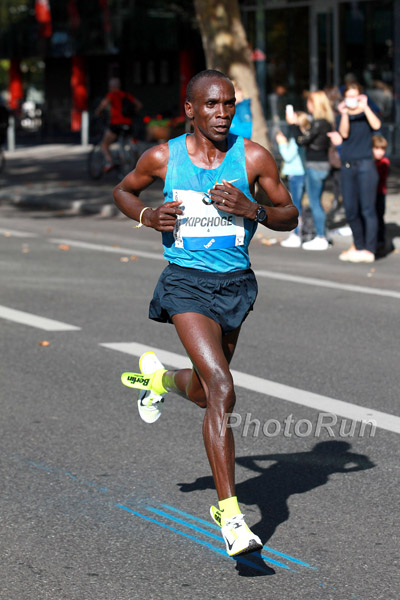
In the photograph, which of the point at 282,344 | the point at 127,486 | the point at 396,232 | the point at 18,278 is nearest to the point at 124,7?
the point at 396,232

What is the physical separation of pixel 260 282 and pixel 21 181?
13.7m

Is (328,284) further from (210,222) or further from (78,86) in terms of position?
(78,86)

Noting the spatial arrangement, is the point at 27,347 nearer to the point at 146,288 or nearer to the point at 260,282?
the point at 146,288

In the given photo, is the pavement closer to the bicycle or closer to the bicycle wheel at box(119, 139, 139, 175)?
the bicycle

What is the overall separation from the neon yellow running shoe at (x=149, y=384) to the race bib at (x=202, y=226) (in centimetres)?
96

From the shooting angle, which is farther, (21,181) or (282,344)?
(21,181)

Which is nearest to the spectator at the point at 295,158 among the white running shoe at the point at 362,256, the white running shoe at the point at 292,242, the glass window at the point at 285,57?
the white running shoe at the point at 292,242

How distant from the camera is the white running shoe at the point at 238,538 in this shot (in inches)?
178

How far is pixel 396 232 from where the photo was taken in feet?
51.5

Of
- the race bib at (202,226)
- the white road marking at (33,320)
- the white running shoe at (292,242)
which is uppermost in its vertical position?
the race bib at (202,226)

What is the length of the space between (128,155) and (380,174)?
9776mm

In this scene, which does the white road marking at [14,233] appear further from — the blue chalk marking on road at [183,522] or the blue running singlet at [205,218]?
the blue running singlet at [205,218]

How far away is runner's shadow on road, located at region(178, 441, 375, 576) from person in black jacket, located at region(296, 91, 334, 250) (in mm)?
8261

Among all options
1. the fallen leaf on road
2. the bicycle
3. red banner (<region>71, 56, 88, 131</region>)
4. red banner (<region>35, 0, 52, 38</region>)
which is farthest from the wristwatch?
red banner (<region>35, 0, 52, 38</region>)
